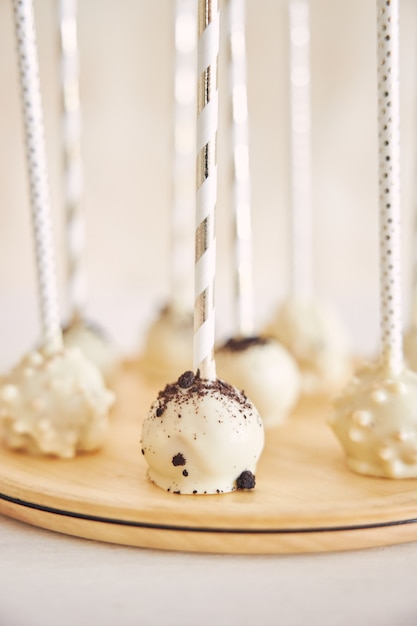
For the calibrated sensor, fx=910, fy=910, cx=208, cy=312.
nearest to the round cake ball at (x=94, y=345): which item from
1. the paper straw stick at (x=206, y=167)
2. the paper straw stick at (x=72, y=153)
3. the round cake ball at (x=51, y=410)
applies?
the paper straw stick at (x=72, y=153)

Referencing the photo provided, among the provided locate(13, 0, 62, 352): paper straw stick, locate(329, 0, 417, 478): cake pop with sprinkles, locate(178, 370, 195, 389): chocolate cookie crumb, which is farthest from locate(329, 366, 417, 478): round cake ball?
locate(13, 0, 62, 352): paper straw stick

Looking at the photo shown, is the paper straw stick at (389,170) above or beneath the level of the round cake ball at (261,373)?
above

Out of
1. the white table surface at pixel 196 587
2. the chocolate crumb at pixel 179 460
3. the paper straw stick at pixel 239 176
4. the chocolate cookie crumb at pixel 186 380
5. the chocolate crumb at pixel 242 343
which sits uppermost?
the paper straw stick at pixel 239 176

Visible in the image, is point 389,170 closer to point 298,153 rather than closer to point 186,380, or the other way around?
point 186,380

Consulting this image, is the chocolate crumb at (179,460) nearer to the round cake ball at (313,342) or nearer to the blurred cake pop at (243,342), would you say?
the blurred cake pop at (243,342)

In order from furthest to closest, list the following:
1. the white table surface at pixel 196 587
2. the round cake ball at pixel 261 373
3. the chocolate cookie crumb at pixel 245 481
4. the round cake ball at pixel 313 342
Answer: the round cake ball at pixel 313 342, the round cake ball at pixel 261 373, the chocolate cookie crumb at pixel 245 481, the white table surface at pixel 196 587

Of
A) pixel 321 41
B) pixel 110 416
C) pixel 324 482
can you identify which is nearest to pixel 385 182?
pixel 324 482

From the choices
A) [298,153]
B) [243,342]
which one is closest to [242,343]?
[243,342]

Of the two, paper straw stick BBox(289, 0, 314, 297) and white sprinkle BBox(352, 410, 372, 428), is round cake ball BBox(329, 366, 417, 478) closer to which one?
white sprinkle BBox(352, 410, 372, 428)
